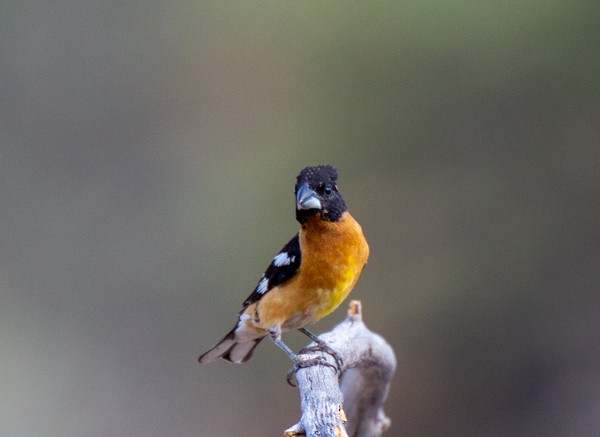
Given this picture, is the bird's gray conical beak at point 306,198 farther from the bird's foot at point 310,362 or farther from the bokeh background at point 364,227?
the bokeh background at point 364,227

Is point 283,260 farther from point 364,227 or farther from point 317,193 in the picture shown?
point 364,227

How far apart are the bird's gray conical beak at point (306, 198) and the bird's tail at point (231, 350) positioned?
111cm

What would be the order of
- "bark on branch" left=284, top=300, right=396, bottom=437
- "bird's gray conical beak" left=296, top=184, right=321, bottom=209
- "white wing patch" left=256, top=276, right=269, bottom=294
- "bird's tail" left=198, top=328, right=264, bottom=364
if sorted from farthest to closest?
"bird's tail" left=198, top=328, right=264, bottom=364, "white wing patch" left=256, top=276, right=269, bottom=294, "bird's gray conical beak" left=296, top=184, right=321, bottom=209, "bark on branch" left=284, top=300, right=396, bottom=437

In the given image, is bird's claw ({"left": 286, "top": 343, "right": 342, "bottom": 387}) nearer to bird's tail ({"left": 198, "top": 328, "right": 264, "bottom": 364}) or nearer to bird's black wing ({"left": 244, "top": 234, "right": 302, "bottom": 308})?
bird's black wing ({"left": 244, "top": 234, "right": 302, "bottom": 308})

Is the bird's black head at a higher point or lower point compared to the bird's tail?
higher

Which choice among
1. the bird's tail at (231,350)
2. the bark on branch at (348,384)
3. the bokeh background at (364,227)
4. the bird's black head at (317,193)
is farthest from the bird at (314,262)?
the bokeh background at (364,227)

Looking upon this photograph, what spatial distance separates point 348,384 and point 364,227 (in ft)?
12.4

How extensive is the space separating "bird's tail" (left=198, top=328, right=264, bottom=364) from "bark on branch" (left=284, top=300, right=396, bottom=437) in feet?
1.80

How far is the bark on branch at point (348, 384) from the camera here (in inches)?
110

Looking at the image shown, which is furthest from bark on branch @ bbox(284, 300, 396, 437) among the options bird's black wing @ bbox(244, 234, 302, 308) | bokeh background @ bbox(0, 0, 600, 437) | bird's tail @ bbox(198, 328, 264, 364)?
bokeh background @ bbox(0, 0, 600, 437)

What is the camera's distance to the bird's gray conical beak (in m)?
3.34

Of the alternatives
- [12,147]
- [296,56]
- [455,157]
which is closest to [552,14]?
[455,157]

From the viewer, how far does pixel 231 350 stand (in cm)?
433

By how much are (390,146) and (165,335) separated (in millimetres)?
3024
